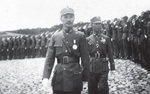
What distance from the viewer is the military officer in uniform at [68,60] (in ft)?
17.0

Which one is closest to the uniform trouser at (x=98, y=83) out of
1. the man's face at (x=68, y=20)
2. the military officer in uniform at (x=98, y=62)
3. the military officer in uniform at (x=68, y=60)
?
the military officer in uniform at (x=98, y=62)

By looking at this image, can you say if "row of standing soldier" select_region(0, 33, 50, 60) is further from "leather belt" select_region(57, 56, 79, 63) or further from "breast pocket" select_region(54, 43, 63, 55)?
"leather belt" select_region(57, 56, 79, 63)

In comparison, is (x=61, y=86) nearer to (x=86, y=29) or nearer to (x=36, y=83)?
(x=36, y=83)

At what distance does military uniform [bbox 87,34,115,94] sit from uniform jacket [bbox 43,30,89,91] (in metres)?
2.22

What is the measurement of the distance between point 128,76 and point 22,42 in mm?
21733

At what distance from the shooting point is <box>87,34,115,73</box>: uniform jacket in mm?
7676

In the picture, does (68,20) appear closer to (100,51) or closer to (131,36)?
(100,51)

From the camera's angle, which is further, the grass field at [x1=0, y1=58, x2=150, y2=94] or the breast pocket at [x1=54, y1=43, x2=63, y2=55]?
the grass field at [x1=0, y1=58, x2=150, y2=94]

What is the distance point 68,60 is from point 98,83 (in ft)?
7.94

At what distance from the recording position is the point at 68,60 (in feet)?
17.3

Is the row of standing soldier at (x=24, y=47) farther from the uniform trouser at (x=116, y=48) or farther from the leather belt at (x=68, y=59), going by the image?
the leather belt at (x=68, y=59)

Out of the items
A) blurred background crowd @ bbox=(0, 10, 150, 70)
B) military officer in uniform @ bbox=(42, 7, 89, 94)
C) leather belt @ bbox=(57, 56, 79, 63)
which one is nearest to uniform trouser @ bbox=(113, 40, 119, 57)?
blurred background crowd @ bbox=(0, 10, 150, 70)

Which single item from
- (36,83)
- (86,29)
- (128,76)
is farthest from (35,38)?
(128,76)

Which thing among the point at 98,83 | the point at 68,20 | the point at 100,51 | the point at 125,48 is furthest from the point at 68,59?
the point at 125,48
